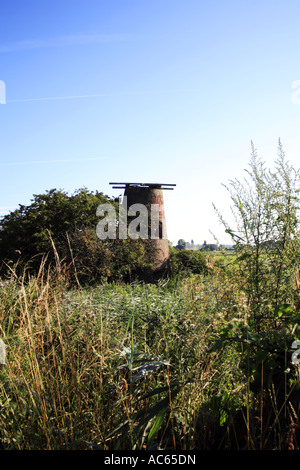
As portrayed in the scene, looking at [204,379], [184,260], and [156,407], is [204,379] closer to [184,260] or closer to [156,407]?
[156,407]

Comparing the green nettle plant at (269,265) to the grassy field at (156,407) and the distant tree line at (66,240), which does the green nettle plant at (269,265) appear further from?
the distant tree line at (66,240)

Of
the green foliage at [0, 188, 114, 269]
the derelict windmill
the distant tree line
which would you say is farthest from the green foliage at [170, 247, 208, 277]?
the green foliage at [0, 188, 114, 269]

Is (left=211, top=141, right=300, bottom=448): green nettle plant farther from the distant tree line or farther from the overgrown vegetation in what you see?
the distant tree line

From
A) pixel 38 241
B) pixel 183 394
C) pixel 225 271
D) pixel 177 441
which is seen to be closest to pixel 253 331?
pixel 225 271

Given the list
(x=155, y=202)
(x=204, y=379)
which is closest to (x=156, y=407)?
(x=204, y=379)

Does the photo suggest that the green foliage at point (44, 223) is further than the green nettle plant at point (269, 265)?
Yes

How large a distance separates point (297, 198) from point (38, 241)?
10.2 m

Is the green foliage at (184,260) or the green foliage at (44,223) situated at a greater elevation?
the green foliage at (44,223)

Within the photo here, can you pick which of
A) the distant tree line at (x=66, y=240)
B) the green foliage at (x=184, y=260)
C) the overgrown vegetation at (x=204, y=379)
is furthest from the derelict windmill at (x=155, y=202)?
the overgrown vegetation at (x=204, y=379)

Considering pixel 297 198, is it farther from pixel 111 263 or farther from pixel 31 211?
pixel 31 211

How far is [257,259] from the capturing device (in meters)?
2.61

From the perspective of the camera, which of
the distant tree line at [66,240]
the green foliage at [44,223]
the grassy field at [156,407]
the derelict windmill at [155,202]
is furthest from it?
the derelict windmill at [155,202]

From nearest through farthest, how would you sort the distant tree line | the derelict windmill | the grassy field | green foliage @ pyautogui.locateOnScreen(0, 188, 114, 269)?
the grassy field, the distant tree line, green foliage @ pyautogui.locateOnScreen(0, 188, 114, 269), the derelict windmill

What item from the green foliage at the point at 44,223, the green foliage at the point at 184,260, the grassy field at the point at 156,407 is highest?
the green foliage at the point at 44,223
